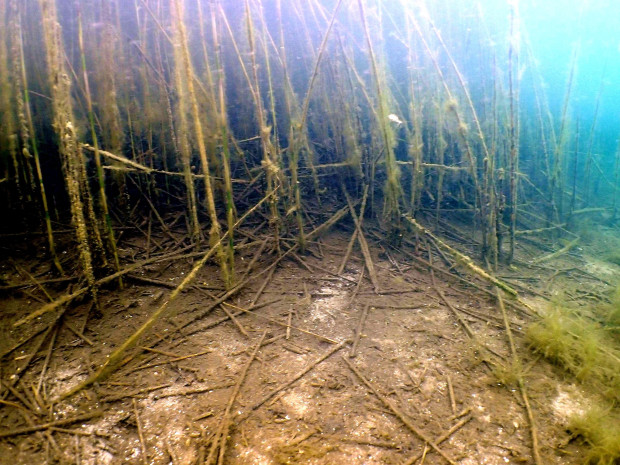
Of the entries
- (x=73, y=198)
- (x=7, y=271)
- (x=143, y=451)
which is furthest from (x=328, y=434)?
(x=7, y=271)

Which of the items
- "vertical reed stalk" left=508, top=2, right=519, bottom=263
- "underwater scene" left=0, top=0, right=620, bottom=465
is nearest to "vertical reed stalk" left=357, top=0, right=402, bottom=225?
"underwater scene" left=0, top=0, right=620, bottom=465

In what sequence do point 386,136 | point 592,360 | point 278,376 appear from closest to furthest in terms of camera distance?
point 278,376 → point 592,360 → point 386,136

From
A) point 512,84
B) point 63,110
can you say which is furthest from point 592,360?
point 63,110

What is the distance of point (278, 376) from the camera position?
7.33ft

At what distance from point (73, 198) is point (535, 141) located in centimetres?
816

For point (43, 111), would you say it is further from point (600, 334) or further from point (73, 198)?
point (600, 334)

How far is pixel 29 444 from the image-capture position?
1.68 m

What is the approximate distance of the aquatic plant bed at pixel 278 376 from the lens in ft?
5.80

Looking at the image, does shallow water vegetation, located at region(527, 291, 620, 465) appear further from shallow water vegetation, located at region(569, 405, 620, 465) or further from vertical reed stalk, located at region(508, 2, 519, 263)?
vertical reed stalk, located at region(508, 2, 519, 263)

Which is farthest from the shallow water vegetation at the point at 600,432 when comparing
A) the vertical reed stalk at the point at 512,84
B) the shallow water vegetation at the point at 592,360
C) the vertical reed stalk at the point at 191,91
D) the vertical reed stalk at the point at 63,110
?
the vertical reed stalk at the point at 63,110

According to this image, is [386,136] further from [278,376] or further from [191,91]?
[278,376]

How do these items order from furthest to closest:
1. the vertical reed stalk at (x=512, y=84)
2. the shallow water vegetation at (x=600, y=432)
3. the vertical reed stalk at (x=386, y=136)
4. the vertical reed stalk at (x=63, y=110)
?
the vertical reed stalk at (x=512, y=84)
the vertical reed stalk at (x=386, y=136)
the vertical reed stalk at (x=63, y=110)
the shallow water vegetation at (x=600, y=432)

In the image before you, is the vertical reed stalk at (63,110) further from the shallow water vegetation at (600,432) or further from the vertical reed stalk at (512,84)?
the vertical reed stalk at (512,84)

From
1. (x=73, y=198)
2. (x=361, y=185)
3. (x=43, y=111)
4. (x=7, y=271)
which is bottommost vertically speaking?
(x=7, y=271)
